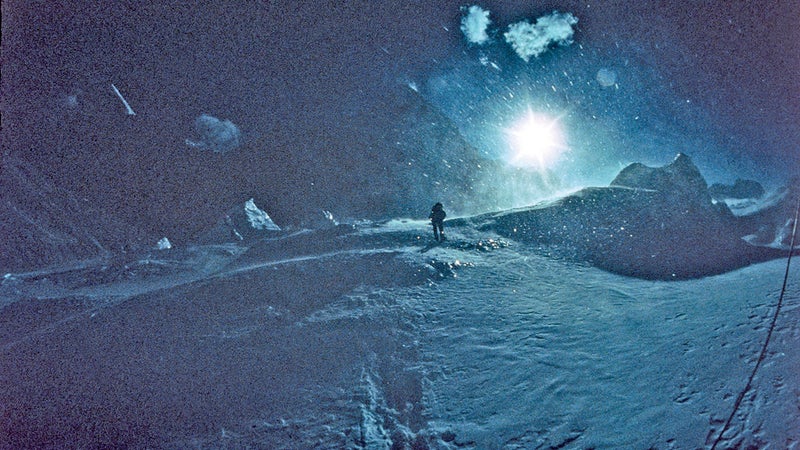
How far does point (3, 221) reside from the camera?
1823 centimetres

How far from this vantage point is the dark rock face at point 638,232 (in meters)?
12.3

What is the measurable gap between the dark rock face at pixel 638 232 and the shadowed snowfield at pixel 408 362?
6.45ft

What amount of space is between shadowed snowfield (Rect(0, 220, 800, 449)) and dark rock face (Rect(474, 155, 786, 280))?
77.4 inches

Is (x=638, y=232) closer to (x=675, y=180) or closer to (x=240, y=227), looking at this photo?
(x=675, y=180)

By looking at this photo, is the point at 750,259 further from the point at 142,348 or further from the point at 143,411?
the point at 142,348

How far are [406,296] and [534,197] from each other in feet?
276

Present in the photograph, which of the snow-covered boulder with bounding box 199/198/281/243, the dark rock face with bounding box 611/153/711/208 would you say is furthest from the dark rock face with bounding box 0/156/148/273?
the dark rock face with bounding box 611/153/711/208

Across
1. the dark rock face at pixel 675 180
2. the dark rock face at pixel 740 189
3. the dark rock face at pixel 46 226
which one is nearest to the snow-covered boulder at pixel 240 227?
the dark rock face at pixel 46 226

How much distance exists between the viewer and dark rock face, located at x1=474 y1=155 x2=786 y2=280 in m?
12.3

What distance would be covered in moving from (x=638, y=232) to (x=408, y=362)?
54.8 ft

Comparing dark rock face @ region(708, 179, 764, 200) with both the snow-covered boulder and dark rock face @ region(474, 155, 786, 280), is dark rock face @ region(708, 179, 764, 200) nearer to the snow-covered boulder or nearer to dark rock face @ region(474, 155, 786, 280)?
dark rock face @ region(474, 155, 786, 280)

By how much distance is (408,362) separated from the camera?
600cm

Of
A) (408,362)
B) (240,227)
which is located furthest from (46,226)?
(408,362)

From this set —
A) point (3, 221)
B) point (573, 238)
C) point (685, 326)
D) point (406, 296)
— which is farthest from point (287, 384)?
point (3, 221)
